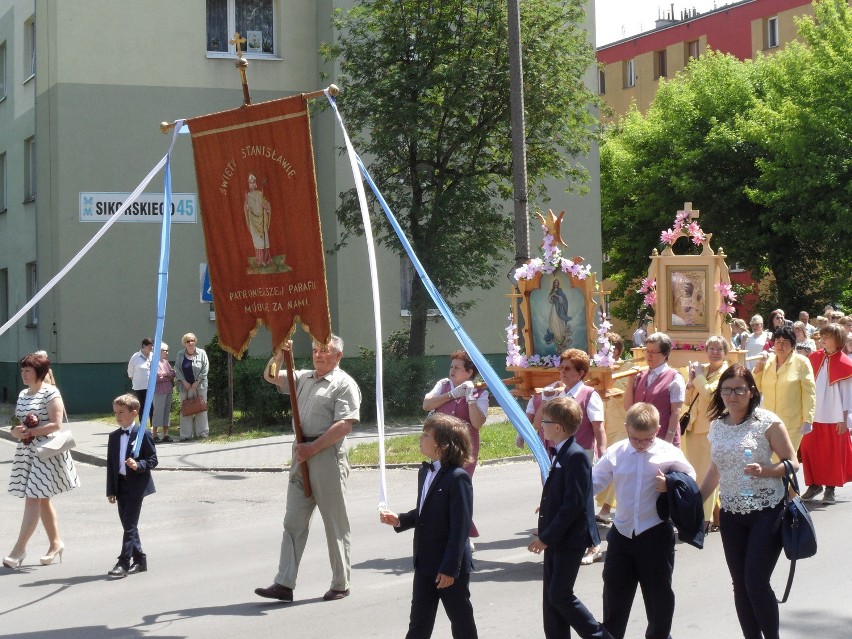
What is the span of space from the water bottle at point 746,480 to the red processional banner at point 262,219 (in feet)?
9.57

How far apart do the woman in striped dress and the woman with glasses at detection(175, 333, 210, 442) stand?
9.66 m

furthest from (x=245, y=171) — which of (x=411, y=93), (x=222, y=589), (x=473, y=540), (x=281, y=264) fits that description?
(x=411, y=93)

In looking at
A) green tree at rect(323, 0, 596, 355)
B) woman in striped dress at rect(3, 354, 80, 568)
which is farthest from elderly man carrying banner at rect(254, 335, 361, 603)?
green tree at rect(323, 0, 596, 355)

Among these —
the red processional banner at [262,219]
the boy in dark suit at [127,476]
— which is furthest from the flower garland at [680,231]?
the boy in dark suit at [127,476]

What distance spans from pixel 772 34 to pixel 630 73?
7.45 meters

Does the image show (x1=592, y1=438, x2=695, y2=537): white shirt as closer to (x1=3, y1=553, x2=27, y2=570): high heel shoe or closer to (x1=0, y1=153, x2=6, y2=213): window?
(x1=3, y1=553, x2=27, y2=570): high heel shoe

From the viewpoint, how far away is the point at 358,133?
22.0 meters

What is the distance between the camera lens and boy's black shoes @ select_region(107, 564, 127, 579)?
29.1ft

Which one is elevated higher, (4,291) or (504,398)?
(4,291)

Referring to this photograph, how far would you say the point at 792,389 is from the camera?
35.6ft

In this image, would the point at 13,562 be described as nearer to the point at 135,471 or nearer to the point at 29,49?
the point at 135,471

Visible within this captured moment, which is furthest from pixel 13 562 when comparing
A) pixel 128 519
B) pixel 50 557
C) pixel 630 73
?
pixel 630 73

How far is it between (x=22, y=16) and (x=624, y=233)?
63.5 ft

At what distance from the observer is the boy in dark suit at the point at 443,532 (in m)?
5.80
